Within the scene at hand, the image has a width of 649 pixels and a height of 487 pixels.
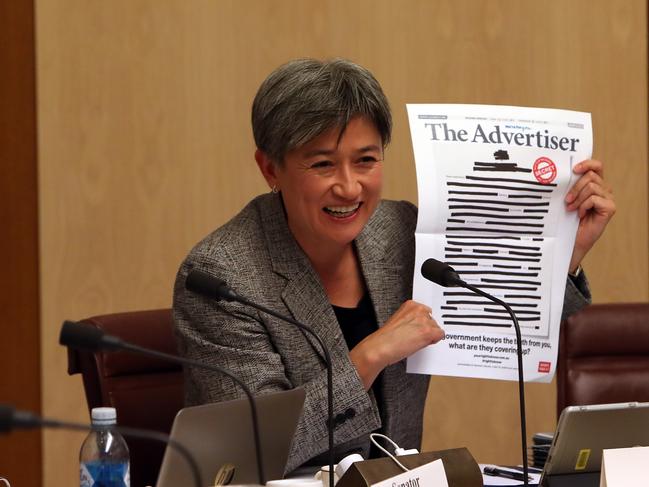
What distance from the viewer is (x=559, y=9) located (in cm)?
427

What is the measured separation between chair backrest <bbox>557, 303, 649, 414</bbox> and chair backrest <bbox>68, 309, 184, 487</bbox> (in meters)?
1.05

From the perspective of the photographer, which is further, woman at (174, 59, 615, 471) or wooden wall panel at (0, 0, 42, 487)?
wooden wall panel at (0, 0, 42, 487)

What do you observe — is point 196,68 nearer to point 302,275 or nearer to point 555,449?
point 302,275

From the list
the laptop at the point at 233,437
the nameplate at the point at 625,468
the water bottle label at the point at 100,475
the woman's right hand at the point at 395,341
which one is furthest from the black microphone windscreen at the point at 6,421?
the woman's right hand at the point at 395,341

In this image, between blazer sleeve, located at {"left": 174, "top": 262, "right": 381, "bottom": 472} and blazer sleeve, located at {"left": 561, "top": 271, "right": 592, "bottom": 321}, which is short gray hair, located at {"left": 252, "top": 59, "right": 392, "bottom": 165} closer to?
blazer sleeve, located at {"left": 174, "top": 262, "right": 381, "bottom": 472}

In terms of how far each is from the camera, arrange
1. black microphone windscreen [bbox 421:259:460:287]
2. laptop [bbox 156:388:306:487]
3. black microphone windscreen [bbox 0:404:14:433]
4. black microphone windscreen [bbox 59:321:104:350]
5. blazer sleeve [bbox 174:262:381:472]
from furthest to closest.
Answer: blazer sleeve [bbox 174:262:381:472]
black microphone windscreen [bbox 421:259:460:287]
laptop [bbox 156:388:306:487]
black microphone windscreen [bbox 59:321:104:350]
black microphone windscreen [bbox 0:404:14:433]

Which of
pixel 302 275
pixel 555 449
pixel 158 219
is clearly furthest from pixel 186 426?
pixel 158 219

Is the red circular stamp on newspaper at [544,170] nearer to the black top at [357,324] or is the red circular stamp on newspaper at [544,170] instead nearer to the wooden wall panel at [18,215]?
the black top at [357,324]

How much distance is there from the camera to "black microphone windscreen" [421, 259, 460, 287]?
6.82 feet

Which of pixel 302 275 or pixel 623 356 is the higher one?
pixel 302 275

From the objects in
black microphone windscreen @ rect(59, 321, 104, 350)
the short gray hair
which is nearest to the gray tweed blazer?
the short gray hair

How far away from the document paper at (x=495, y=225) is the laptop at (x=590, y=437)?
1.17ft

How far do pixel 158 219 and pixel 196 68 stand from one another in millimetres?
558

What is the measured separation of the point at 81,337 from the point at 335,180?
102 cm
